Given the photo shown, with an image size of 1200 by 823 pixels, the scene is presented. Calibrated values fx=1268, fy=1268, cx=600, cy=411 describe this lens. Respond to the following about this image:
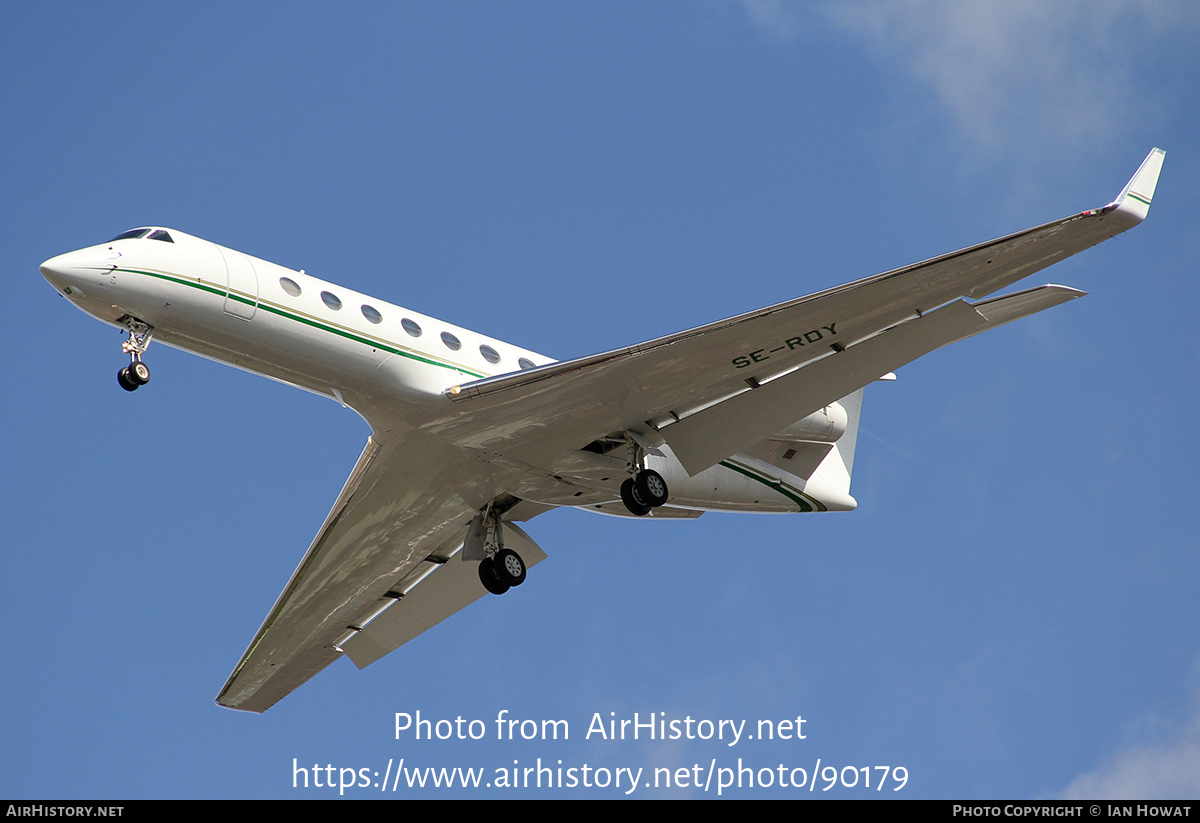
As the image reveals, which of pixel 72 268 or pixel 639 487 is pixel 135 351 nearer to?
pixel 72 268

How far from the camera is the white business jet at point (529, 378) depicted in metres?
16.1


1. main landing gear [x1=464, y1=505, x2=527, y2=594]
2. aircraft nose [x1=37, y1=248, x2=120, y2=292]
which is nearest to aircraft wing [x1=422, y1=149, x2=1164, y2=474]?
main landing gear [x1=464, y1=505, x2=527, y2=594]

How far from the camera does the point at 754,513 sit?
2180 centimetres

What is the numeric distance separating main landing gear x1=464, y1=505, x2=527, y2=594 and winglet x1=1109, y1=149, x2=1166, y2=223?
10.5 meters

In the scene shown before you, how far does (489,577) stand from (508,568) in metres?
0.33

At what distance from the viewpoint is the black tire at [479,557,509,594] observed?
2022cm

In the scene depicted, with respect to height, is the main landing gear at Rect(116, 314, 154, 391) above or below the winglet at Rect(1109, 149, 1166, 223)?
below

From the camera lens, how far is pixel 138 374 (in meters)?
16.2

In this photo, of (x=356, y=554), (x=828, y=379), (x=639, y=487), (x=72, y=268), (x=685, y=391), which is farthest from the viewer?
(x=356, y=554)

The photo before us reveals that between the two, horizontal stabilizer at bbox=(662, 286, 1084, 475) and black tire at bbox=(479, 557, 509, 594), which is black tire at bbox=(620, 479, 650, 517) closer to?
horizontal stabilizer at bbox=(662, 286, 1084, 475)

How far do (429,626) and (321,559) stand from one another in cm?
293

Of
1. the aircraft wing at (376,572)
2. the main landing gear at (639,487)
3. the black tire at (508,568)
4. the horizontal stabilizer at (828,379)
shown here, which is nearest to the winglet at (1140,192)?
the horizontal stabilizer at (828,379)

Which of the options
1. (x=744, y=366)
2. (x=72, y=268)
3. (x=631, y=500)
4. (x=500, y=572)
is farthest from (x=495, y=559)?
(x=72, y=268)

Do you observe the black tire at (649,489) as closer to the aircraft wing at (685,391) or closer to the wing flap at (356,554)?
the aircraft wing at (685,391)
